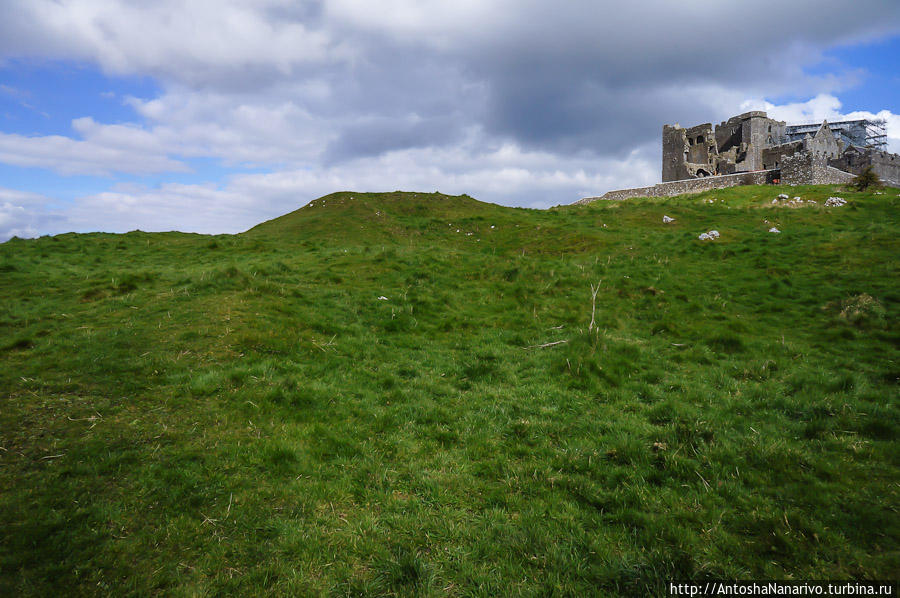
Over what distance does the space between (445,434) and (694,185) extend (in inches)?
2182

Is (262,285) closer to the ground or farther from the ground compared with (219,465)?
farther from the ground

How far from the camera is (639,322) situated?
14328 millimetres

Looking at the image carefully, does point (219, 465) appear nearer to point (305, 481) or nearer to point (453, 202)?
point (305, 481)

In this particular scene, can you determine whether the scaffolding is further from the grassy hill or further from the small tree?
the grassy hill

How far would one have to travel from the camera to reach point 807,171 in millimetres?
41500

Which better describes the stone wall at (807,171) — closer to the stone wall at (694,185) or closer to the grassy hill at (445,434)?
the stone wall at (694,185)

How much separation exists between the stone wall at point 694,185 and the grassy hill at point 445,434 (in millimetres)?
36690

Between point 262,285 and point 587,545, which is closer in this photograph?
point 587,545

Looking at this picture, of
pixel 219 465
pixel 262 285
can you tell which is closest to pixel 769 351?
pixel 219 465

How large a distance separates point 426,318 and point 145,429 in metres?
8.97

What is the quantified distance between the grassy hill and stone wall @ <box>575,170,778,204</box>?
3669cm

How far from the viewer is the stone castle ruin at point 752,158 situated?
4388 cm

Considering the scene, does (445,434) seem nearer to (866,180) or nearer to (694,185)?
(866,180)

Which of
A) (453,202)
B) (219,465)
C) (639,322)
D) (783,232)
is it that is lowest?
(219,465)
